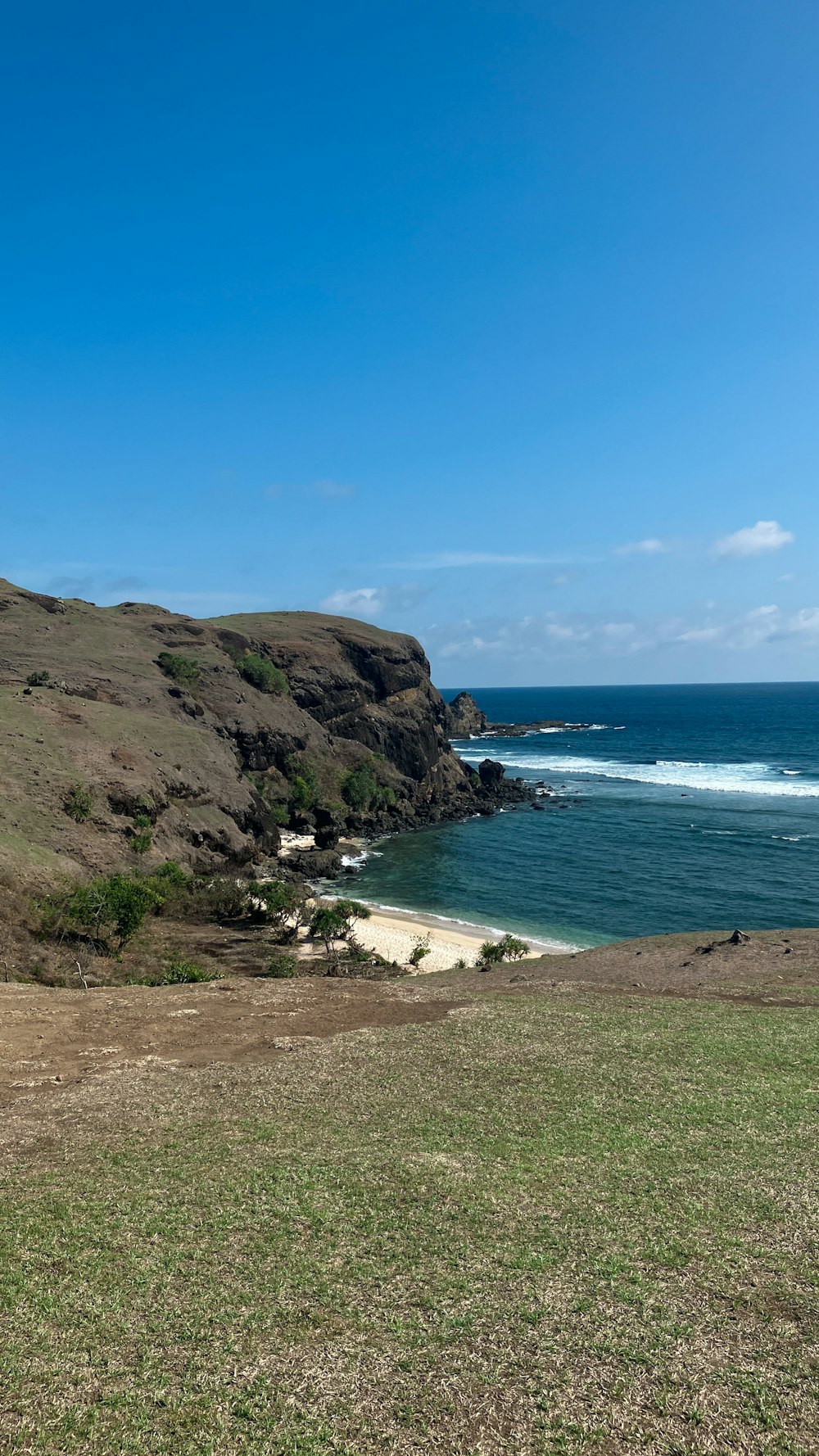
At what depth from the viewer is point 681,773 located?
128875mm

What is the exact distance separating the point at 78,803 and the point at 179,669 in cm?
4161

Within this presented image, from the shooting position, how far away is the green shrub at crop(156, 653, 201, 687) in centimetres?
8706

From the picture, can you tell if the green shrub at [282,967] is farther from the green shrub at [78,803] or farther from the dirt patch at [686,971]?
the green shrub at [78,803]

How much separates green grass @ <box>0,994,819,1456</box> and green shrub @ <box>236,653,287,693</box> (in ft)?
273

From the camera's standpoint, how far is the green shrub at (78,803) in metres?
47.2

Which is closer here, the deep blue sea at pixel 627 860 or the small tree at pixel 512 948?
the small tree at pixel 512 948

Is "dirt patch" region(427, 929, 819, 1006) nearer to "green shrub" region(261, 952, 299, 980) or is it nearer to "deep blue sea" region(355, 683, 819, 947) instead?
Answer: "green shrub" region(261, 952, 299, 980)

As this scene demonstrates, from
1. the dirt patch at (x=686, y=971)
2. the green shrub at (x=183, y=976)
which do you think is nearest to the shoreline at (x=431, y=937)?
the dirt patch at (x=686, y=971)

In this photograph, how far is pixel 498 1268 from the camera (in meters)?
11.1

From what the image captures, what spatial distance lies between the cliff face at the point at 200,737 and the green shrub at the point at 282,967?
13.6 m

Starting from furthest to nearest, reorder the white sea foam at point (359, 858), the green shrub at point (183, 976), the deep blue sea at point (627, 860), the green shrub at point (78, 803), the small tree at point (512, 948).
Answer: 1. the white sea foam at point (359, 858)
2. the deep blue sea at point (627, 860)
3. the green shrub at point (78, 803)
4. the small tree at point (512, 948)
5. the green shrub at point (183, 976)

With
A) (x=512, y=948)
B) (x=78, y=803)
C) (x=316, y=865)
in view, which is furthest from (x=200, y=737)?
(x=512, y=948)

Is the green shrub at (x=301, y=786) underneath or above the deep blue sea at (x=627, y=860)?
above

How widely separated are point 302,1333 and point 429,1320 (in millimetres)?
1660
